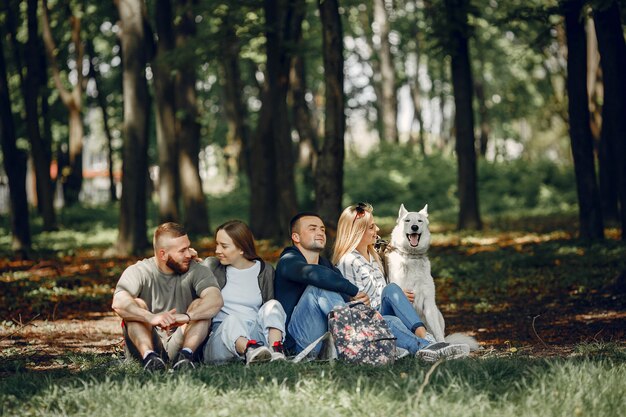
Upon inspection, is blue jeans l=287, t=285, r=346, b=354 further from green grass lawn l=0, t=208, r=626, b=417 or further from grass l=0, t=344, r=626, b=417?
grass l=0, t=344, r=626, b=417

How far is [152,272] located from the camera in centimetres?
762

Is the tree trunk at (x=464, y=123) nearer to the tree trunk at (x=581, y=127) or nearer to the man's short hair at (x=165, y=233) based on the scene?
the tree trunk at (x=581, y=127)

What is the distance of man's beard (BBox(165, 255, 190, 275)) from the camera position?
7.54m

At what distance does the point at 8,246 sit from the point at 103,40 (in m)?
15.4

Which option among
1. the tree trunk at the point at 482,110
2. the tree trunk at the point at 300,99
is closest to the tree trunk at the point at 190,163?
the tree trunk at the point at 300,99

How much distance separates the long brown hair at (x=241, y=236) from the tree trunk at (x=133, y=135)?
39.4 feet

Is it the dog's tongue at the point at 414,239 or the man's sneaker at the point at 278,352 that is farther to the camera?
the dog's tongue at the point at 414,239

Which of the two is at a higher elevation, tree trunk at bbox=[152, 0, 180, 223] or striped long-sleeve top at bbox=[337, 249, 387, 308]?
tree trunk at bbox=[152, 0, 180, 223]

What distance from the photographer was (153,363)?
7.18 meters

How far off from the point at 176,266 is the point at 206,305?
418 mm

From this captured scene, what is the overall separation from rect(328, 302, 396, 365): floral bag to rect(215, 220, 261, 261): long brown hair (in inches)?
37.8

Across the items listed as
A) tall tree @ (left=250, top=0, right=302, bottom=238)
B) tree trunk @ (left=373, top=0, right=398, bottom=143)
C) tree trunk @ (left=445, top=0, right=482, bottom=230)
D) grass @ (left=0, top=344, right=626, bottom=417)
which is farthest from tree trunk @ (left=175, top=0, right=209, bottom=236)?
grass @ (left=0, top=344, right=626, bottom=417)

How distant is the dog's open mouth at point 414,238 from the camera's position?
340 inches

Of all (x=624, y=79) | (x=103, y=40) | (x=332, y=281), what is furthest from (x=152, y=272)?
(x=103, y=40)
